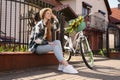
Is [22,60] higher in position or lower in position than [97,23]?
lower

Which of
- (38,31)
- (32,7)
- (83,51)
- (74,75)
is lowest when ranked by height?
(74,75)

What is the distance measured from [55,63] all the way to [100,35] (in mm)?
19595

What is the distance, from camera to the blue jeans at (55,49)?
6.09 m

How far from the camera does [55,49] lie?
241 inches

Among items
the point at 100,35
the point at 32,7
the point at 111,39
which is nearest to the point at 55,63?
the point at 32,7

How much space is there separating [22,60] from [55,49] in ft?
2.26

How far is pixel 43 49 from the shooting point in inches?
251

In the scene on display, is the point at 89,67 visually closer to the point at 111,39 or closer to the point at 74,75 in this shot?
the point at 74,75

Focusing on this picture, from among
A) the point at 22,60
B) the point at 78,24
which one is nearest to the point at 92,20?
the point at 78,24

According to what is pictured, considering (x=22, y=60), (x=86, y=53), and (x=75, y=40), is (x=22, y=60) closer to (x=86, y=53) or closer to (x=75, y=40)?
(x=86, y=53)

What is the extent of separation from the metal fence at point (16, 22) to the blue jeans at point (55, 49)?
1.98 feet

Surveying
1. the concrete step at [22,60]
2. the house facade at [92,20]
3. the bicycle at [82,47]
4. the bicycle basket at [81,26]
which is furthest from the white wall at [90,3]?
the concrete step at [22,60]

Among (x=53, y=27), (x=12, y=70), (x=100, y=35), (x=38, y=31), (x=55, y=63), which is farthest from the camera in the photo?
(x=100, y=35)

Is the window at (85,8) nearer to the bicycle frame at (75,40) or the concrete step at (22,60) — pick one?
the bicycle frame at (75,40)
